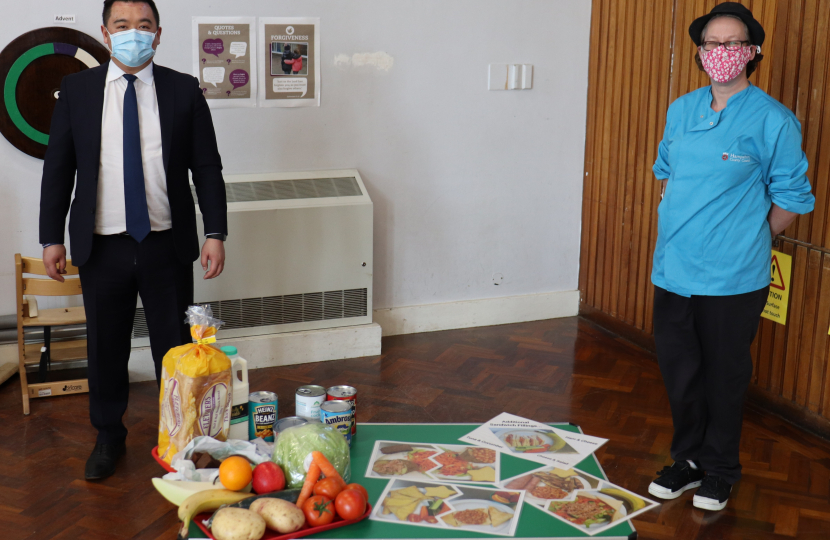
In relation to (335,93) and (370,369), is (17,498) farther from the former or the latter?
(335,93)

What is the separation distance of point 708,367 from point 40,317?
2906 mm

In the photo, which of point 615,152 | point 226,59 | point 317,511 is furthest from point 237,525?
point 615,152

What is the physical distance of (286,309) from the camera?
4.25 metres

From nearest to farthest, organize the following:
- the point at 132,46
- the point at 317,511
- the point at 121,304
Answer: the point at 317,511 → the point at 132,46 → the point at 121,304

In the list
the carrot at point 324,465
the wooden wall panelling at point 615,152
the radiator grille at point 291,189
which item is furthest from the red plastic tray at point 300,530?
the wooden wall panelling at point 615,152

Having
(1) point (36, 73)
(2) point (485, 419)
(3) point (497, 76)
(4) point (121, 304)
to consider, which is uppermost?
(3) point (497, 76)

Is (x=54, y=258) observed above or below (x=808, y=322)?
above

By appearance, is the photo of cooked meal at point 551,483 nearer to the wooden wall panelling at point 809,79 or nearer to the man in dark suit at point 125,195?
the man in dark suit at point 125,195

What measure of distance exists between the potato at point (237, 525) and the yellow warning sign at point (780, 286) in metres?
2.66

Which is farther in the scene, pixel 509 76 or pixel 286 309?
pixel 509 76

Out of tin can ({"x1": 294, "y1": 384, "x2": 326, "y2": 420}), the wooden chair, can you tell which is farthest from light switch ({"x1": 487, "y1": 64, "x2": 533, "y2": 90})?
tin can ({"x1": 294, "y1": 384, "x2": 326, "y2": 420})

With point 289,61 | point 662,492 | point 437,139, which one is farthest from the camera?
point 437,139

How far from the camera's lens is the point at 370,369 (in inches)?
166

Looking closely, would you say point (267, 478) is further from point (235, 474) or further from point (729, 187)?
point (729, 187)
